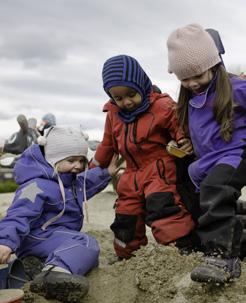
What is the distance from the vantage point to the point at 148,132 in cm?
295

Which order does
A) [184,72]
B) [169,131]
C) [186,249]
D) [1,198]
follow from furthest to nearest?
[1,198]
[169,131]
[186,249]
[184,72]

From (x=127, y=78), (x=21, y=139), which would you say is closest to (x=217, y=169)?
(x=127, y=78)

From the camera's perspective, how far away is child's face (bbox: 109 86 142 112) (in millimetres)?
2920

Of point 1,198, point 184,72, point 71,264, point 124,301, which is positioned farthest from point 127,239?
point 1,198

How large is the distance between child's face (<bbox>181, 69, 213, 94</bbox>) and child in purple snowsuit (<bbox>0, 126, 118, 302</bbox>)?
30.2 inches

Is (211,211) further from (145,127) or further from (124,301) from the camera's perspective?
(145,127)

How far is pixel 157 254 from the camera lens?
2.42 metres

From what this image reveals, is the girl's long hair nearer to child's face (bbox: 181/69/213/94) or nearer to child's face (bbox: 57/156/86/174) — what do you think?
child's face (bbox: 181/69/213/94)

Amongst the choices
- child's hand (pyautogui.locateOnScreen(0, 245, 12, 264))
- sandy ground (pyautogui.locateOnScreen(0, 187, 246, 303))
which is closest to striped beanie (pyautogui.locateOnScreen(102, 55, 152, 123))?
sandy ground (pyautogui.locateOnScreen(0, 187, 246, 303))

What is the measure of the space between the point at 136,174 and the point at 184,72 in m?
0.72

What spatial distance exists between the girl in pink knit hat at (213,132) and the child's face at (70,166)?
64cm

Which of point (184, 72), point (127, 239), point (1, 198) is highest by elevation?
point (184, 72)

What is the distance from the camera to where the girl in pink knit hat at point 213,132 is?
2301 mm

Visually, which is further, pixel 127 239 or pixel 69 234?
pixel 127 239
